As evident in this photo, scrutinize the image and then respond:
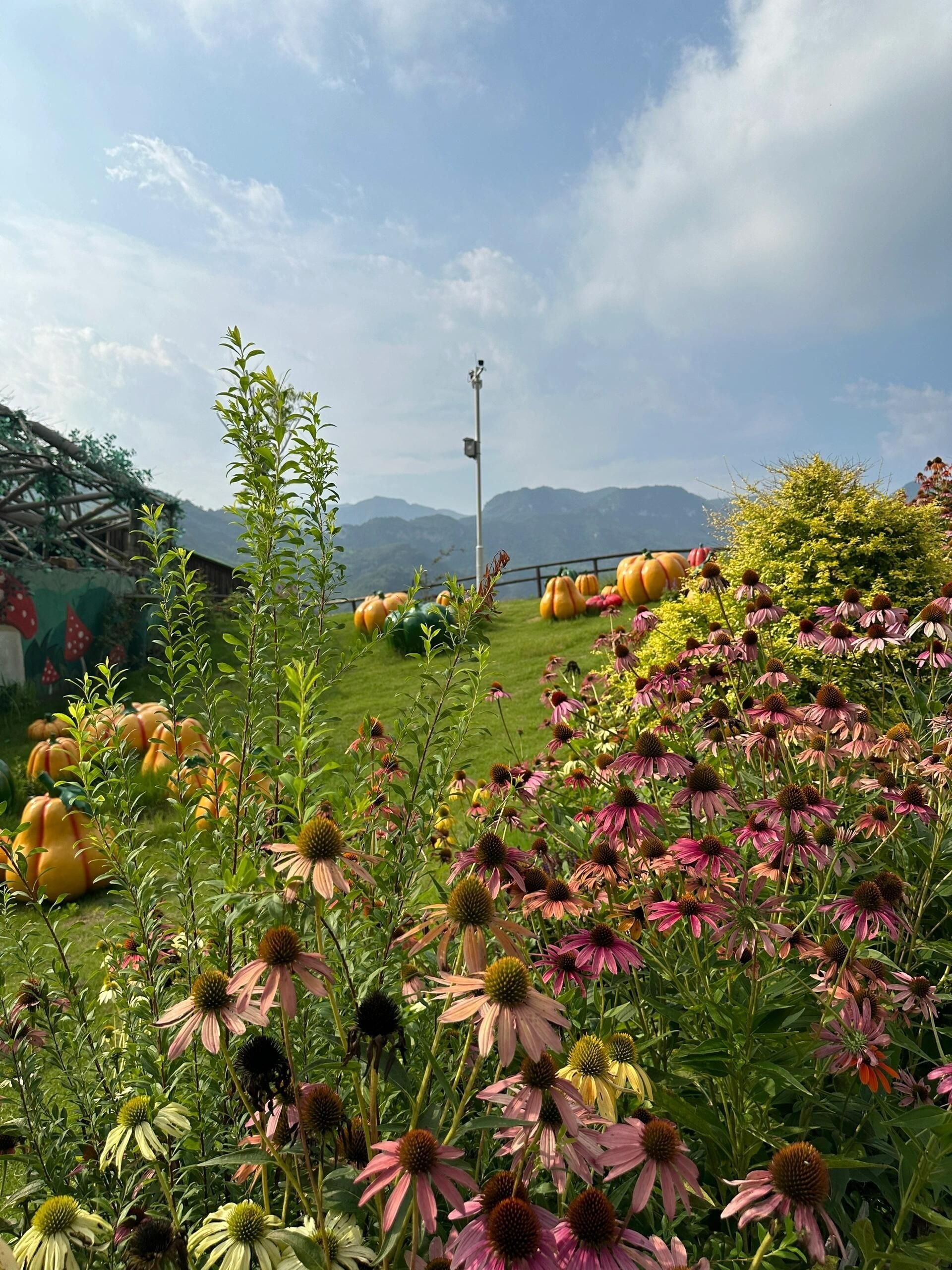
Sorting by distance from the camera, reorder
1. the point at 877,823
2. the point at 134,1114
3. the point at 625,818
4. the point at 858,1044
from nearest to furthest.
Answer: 1. the point at 134,1114
2. the point at 858,1044
3. the point at 625,818
4. the point at 877,823

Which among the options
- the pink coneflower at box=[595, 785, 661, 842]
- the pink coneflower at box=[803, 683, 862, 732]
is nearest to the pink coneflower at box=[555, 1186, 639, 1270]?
the pink coneflower at box=[595, 785, 661, 842]

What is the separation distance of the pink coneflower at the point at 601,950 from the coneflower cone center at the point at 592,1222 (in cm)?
63

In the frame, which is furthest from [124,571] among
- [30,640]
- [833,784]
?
[833,784]

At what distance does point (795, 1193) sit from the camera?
97 centimetres

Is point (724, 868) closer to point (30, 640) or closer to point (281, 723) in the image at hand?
point (281, 723)

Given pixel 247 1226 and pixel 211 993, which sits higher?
pixel 211 993

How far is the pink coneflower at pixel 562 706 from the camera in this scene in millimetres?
3143

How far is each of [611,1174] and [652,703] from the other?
228 cm

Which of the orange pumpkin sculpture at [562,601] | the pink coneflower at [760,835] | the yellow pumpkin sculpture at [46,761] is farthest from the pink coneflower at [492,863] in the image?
the orange pumpkin sculpture at [562,601]

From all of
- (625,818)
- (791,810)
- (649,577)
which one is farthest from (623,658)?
(649,577)

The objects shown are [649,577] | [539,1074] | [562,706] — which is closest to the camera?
[539,1074]

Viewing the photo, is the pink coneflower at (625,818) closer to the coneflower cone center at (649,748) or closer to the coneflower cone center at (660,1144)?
the coneflower cone center at (649,748)

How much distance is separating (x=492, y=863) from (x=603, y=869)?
2.17 ft

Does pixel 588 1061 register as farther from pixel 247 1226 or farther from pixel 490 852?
pixel 247 1226
